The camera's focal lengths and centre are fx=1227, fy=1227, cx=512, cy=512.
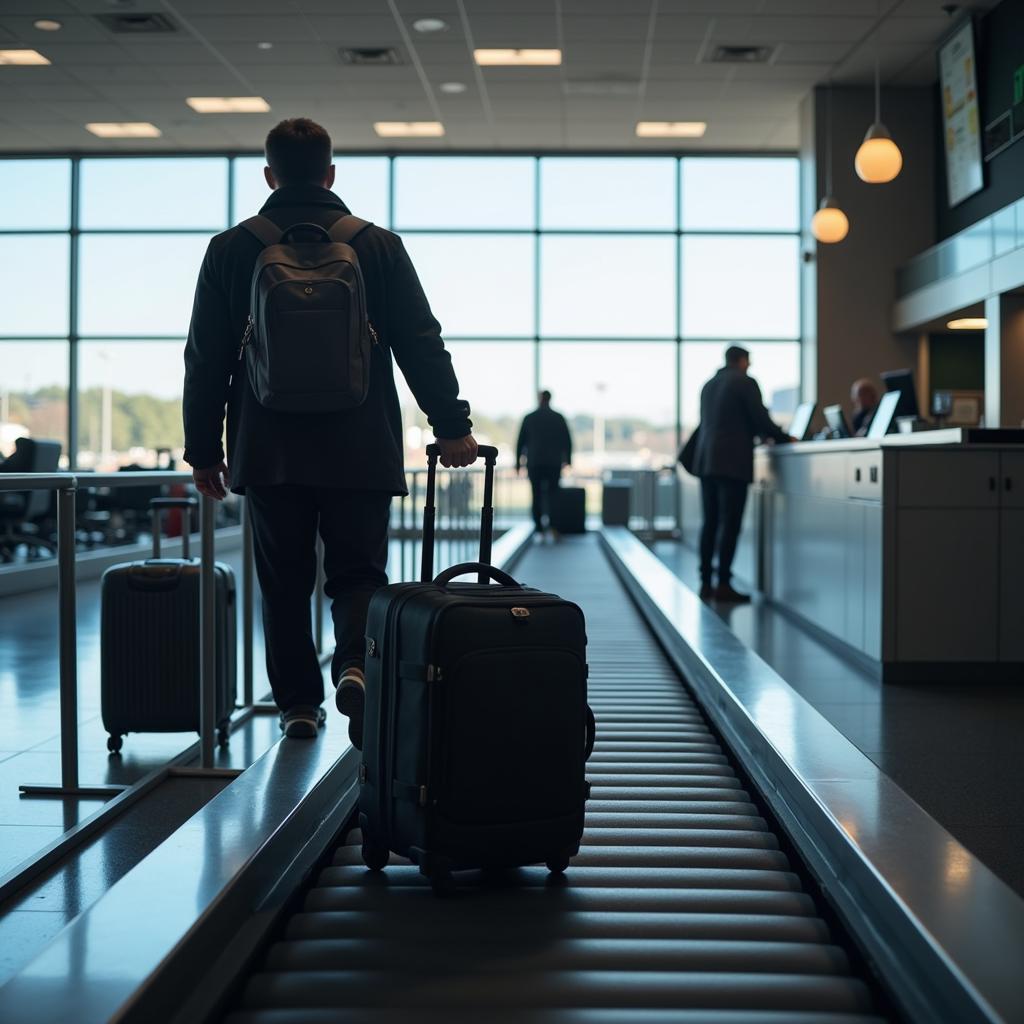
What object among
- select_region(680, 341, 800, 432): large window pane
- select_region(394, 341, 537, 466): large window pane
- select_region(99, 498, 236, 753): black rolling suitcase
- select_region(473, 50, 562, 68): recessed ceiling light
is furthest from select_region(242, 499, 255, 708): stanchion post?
select_region(394, 341, 537, 466): large window pane

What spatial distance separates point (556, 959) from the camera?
1.97m

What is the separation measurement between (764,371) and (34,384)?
30.4 feet

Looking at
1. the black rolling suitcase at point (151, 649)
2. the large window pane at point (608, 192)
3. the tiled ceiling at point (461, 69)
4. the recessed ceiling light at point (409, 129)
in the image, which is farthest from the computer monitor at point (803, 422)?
the recessed ceiling light at point (409, 129)

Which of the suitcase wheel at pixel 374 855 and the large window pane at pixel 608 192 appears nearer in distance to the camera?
the suitcase wheel at pixel 374 855

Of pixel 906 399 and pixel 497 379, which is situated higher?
pixel 497 379

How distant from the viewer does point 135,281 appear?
50.6 ft

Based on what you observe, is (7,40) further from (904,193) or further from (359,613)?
(359,613)

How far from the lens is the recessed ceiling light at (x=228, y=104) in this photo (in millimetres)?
13305

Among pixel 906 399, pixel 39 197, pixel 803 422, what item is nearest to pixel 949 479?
pixel 906 399

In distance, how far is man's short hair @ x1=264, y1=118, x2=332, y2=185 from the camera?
2.80 meters

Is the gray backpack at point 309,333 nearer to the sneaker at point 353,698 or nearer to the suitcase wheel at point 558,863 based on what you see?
the sneaker at point 353,698

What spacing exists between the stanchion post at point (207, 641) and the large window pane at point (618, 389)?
11967 millimetres

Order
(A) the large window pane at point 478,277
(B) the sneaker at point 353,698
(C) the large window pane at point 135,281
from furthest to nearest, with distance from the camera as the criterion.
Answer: (C) the large window pane at point 135,281 → (A) the large window pane at point 478,277 → (B) the sneaker at point 353,698

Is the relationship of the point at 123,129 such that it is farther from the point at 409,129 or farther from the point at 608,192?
the point at 608,192
